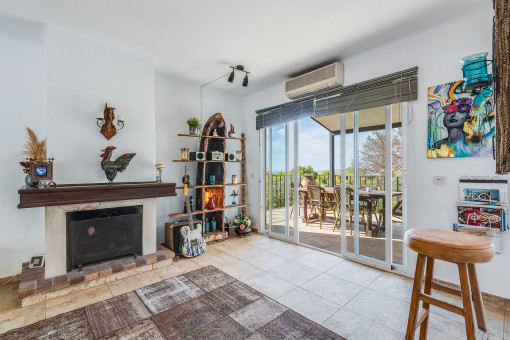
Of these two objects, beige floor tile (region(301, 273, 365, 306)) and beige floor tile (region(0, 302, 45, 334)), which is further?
beige floor tile (region(301, 273, 365, 306))

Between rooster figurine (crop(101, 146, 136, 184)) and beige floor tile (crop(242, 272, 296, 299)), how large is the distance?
6.37 feet

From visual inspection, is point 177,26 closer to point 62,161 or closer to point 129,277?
point 62,161

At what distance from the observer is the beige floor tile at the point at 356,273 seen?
8.75ft

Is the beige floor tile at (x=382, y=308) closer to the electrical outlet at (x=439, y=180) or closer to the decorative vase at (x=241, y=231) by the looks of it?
the electrical outlet at (x=439, y=180)

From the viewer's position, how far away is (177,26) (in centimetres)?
252

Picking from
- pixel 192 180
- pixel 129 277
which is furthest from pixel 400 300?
pixel 192 180

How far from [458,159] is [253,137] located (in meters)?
3.10

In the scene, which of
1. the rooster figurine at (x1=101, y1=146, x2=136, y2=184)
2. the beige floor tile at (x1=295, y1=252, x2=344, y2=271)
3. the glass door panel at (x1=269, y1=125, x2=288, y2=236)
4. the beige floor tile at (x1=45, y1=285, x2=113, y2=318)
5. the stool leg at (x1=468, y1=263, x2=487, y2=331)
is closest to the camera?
the stool leg at (x1=468, y1=263, x2=487, y2=331)

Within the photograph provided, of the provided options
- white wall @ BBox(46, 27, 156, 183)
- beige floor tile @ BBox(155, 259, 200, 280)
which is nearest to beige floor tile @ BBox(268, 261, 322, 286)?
beige floor tile @ BBox(155, 259, 200, 280)

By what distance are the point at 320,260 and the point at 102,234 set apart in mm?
2730

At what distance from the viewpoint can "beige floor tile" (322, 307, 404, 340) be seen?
1.79m

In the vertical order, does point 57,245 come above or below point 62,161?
below

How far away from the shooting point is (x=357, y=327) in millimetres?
1896

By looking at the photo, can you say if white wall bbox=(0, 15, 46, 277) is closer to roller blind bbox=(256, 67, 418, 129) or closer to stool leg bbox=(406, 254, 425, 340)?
roller blind bbox=(256, 67, 418, 129)
